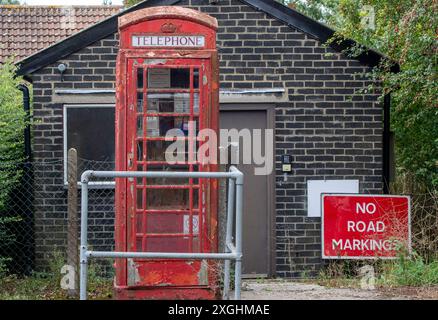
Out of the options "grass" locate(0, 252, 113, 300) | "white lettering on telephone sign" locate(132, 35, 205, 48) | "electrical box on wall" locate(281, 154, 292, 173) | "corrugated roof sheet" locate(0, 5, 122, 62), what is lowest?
"grass" locate(0, 252, 113, 300)

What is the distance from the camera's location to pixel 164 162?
26.3ft

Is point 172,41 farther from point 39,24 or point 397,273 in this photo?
point 39,24

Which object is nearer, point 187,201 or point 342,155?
point 187,201

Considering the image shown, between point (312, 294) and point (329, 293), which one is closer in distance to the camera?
point (312, 294)

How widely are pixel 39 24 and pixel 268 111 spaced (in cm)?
1009

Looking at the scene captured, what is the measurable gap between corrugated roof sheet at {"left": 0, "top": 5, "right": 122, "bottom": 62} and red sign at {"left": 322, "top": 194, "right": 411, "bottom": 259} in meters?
10.1

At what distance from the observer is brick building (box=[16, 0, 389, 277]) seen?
39.8 ft

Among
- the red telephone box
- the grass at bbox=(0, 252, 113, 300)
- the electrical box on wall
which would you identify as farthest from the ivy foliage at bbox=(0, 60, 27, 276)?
the electrical box on wall

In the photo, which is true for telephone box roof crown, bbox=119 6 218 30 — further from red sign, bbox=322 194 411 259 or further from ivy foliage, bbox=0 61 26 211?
red sign, bbox=322 194 411 259

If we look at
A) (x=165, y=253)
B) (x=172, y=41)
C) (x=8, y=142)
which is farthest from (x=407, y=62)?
(x=165, y=253)
